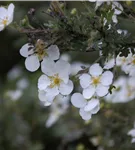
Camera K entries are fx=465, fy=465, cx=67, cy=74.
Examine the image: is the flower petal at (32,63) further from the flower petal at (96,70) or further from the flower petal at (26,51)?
the flower petal at (96,70)

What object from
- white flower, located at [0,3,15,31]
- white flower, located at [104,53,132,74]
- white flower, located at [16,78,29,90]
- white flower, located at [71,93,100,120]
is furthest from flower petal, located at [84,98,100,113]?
white flower, located at [16,78,29,90]

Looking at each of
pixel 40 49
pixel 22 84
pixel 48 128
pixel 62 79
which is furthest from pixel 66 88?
pixel 22 84

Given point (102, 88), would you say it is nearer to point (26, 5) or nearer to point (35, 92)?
point (35, 92)

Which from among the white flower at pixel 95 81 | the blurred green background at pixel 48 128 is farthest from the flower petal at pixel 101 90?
the blurred green background at pixel 48 128

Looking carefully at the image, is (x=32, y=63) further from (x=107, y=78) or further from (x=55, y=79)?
(x=107, y=78)

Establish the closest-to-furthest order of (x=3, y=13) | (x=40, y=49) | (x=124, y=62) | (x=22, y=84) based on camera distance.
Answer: (x=40, y=49), (x=3, y=13), (x=124, y=62), (x=22, y=84)

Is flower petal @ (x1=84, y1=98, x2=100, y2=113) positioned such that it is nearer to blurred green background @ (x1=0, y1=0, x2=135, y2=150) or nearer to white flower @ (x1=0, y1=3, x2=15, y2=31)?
white flower @ (x1=0, y1=3, x2=15, y2=31)
